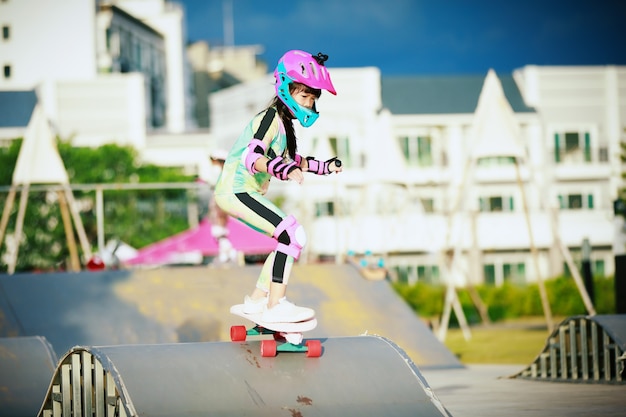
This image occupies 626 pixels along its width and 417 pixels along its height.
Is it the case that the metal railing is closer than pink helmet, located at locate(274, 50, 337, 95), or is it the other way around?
the metal railing

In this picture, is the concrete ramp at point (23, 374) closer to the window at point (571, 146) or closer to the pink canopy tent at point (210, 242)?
the pink canopy tent at point (210, 242)

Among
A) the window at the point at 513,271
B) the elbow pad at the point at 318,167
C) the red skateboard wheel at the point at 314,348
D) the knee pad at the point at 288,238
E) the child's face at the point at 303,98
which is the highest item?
the child's face at the point at 303,98

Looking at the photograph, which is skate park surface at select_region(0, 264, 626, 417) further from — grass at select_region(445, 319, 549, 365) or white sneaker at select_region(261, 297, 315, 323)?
grass at select_region(445, 319, 549, 365)

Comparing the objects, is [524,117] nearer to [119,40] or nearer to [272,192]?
[272,192]

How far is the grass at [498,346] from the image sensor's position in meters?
19.4

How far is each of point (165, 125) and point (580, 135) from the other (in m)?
36.0

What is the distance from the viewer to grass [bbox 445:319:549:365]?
1941 centimetres

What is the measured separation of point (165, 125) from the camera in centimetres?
9106

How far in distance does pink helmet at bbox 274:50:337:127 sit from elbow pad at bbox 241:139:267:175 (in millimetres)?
380

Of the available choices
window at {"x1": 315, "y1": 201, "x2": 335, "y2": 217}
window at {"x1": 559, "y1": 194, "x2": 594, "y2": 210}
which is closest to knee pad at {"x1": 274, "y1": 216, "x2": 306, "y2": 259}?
window at {"x1": 315, "y1": 201, "x2": 335, "y2": 217}

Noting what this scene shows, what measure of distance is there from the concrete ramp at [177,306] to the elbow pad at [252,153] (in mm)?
5200

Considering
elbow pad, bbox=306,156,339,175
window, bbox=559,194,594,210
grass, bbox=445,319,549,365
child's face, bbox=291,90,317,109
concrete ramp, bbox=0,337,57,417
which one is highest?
child's face, bbox=291,90,317,109

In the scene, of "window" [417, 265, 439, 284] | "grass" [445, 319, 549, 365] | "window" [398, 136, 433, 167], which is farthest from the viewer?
"window" [398, 136, 433, 167]

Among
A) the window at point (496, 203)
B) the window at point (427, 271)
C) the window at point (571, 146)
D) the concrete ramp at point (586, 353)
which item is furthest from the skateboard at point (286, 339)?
the window at point (571, 146)
